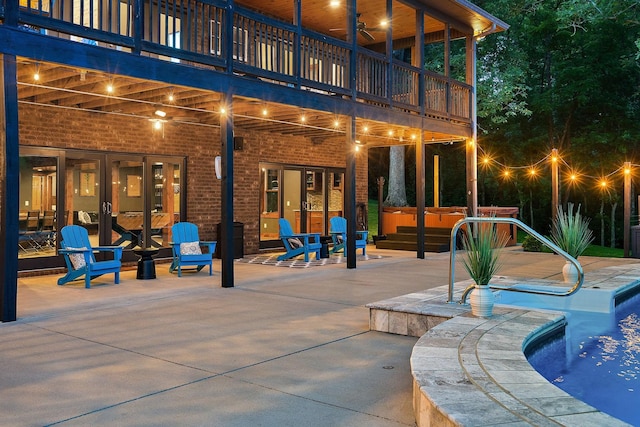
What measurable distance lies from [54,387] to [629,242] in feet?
43.6

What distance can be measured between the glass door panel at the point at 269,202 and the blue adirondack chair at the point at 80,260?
17.3 feet

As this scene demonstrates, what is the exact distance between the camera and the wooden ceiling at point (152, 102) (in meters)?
7.73

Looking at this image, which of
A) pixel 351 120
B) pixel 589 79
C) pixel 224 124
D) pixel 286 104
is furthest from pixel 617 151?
pixel 224 124

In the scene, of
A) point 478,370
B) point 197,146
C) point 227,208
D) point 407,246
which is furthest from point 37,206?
point 407,246

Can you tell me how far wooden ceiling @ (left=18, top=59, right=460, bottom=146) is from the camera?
773 cm

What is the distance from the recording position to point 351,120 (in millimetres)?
10797

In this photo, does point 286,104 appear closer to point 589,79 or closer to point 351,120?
point 351,120

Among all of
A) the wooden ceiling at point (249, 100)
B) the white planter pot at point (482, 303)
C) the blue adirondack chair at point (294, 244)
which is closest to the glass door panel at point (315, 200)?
the wooden ceiling at point (249, 100)

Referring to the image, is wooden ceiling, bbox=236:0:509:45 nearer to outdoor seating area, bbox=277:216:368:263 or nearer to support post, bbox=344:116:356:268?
support post, bbox=344:116:356:268

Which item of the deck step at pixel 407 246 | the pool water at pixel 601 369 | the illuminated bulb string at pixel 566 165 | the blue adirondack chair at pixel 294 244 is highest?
the illuminated bulb string at pixel 566 165

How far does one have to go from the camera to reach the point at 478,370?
11.4ft

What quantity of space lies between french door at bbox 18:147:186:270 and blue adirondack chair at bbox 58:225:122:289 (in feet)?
4.34

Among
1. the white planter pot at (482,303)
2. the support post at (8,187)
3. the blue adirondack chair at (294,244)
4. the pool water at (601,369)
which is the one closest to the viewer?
the pool water at (601,369)

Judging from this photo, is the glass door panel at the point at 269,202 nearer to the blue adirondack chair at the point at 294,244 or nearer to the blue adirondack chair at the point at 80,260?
the blue adirondack chair at the point at 294,244
